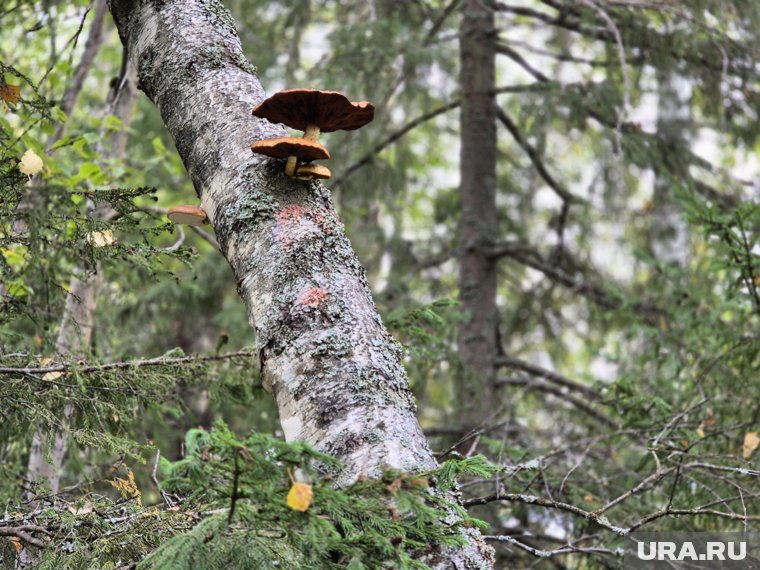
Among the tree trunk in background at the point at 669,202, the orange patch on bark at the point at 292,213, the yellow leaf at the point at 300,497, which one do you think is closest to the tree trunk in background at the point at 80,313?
the orange patch on bark at the point at 292,213

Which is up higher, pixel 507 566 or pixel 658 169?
pixel 658 169

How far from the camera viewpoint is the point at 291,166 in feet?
A: 7.48

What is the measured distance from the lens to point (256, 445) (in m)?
1.60

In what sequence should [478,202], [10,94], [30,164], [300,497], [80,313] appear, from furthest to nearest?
[478,202] < [80,313] < [10,94] < [30,164] < [300,497]

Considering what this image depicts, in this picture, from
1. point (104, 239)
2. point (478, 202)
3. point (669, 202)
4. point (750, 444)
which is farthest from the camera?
point (669, 202)

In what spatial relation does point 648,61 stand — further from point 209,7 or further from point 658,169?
point 209,7

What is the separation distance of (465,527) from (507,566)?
11.3 feet

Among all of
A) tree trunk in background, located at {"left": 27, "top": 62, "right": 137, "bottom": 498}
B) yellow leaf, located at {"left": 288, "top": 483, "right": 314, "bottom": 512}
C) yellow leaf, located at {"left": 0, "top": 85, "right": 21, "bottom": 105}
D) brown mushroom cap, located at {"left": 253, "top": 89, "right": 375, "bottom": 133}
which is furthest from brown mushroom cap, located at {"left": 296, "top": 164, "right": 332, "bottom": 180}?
yellow leaf, located at {"left": 0, "top": 85, "right": 21, "bottom": 105}

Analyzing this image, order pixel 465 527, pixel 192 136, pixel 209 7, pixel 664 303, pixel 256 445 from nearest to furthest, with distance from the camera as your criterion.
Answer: pixel 256 445 → pixel 465 527 → pixel 192 136 → pixel 209 7 → pixel 664 303

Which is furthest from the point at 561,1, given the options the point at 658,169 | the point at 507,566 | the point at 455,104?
the point at 507,566

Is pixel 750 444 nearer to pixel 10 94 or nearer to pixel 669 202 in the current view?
pixel 10 94

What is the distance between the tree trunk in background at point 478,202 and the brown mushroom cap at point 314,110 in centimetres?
427

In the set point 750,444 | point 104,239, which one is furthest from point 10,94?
point 750,444

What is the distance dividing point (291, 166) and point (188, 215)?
0.49 meters
